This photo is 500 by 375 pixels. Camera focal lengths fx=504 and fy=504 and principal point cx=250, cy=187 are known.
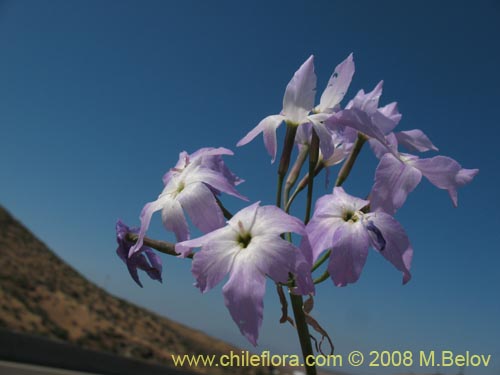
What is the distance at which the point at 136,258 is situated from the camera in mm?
1629

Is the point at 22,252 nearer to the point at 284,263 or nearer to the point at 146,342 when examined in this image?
the point at 146,342

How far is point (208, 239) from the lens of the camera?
4.18 feet

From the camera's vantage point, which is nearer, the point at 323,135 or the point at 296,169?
the point at 323,135

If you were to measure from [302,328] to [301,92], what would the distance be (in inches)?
27.8

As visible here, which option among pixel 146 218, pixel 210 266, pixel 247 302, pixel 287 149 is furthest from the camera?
pixel 287 149

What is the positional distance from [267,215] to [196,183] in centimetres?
25

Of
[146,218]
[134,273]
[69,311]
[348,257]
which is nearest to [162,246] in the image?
[146,218]

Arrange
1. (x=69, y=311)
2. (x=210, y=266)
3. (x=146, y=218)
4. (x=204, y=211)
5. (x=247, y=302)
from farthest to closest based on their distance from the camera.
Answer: (x=69, y=311), (x=146, y=218), (x=204, y=211), (x=210, y=266), (x=247, y=302)

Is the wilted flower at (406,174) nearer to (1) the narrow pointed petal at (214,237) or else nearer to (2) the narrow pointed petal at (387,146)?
(2) the narrow pointed petal at (387,146)

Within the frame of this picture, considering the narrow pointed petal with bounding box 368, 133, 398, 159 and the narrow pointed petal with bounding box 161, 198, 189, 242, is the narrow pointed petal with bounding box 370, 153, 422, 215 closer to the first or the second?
the narrow pointed petal with bounding box 368, 133, 398, 159

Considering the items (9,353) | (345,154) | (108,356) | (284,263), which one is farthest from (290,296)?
(108,356)

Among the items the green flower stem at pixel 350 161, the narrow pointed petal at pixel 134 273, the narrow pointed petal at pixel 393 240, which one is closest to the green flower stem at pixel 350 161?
the green flower stem at pixel 350 161

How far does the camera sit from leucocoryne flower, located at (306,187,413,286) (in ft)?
4.00

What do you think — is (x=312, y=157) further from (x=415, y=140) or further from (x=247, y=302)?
(x=247, y=302)
